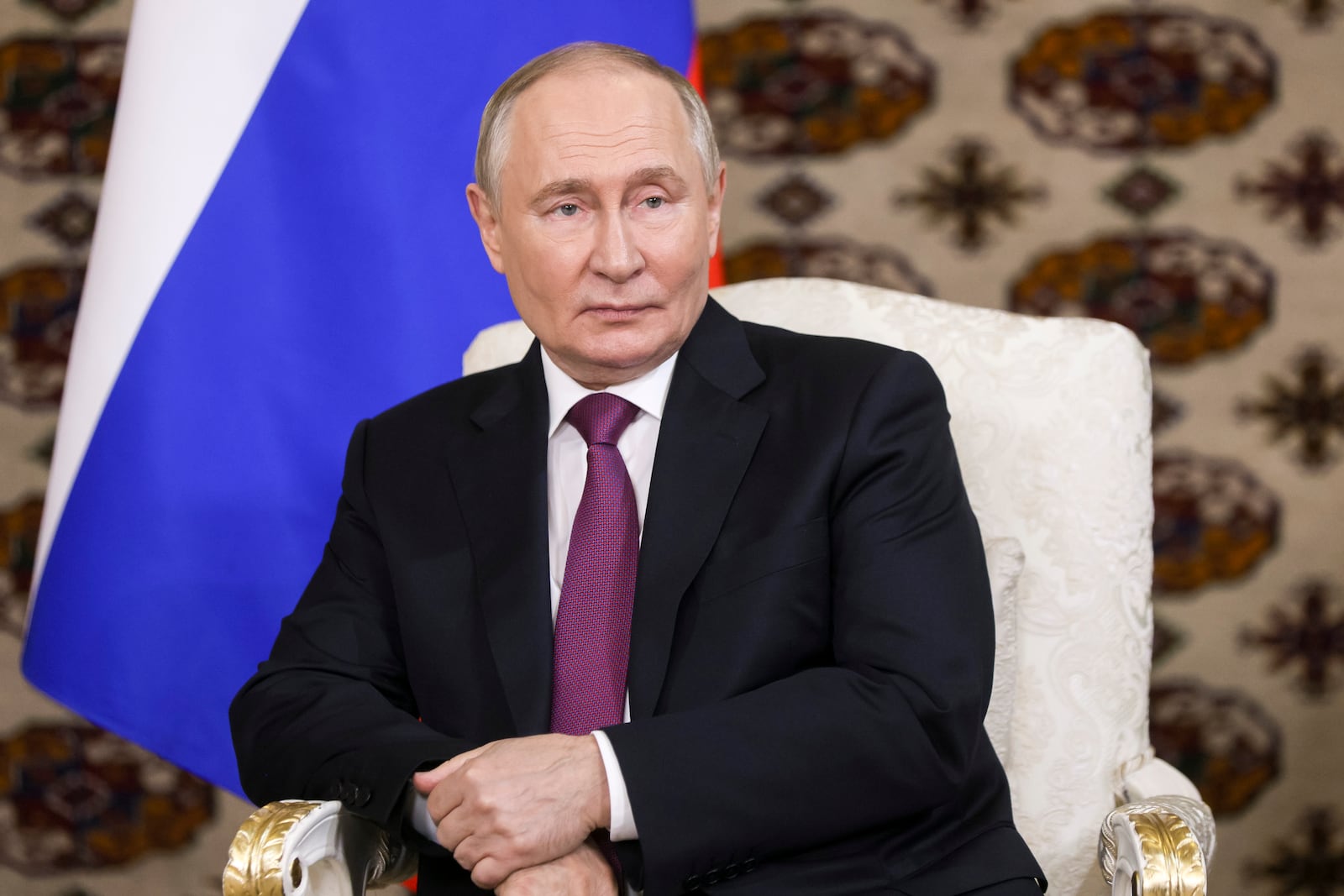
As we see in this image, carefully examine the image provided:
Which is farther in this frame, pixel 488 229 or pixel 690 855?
pixel 488 229

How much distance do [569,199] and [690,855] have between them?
0.77 m

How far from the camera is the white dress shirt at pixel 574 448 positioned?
5.12 feet

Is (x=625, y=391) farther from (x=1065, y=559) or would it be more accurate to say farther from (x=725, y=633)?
(x=1065, y=559)

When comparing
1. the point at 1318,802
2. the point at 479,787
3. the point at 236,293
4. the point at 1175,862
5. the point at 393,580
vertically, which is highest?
the point at 236,293

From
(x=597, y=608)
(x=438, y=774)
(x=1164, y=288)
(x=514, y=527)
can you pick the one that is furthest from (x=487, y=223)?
(x=1164, y=288)

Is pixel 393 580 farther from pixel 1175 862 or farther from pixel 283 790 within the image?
pixel 1175 862

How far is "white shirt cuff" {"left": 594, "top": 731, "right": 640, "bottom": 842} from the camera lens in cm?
128

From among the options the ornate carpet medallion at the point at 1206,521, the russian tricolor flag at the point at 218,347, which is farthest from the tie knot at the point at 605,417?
the ornate carpet medallion at the point at 1206,521

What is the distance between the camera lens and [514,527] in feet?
5.08

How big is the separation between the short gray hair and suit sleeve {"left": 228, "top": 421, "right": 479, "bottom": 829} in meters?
0.40

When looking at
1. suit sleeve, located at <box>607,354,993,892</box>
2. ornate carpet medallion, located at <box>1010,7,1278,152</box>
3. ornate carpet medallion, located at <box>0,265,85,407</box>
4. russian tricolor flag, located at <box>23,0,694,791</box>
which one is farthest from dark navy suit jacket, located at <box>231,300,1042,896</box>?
ornate carpet medallion, located at <box>0,265,85,407</box>

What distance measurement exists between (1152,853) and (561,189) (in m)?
0.97

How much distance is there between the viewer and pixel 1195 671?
109 inches

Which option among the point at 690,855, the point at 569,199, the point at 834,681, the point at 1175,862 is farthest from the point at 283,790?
the point at 1175,862
